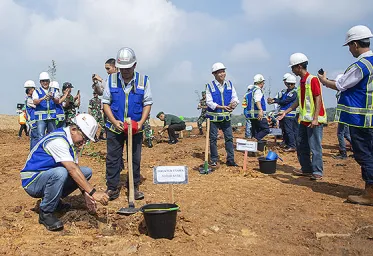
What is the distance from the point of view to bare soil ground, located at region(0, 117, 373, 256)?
3.67 m

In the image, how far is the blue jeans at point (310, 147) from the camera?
6328 millimetres

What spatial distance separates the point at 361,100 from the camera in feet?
16.1

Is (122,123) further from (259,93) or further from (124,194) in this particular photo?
(259,93)

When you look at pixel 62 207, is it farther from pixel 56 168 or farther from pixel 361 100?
pixel 361 100

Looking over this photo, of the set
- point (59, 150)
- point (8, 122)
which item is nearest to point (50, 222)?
point (59, 150)

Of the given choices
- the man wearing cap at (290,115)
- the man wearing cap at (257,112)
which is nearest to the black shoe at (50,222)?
the man wearing cap at (257,112)

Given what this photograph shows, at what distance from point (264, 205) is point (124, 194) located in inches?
82.9

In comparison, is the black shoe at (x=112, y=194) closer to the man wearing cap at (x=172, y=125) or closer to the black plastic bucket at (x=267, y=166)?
the black plastic bucket at (x=267, y=166)

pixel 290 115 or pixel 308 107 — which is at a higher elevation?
pixel 308 107

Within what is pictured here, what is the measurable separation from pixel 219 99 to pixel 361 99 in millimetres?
3154

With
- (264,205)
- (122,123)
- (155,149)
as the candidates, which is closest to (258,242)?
(264,205)

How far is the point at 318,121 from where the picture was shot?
20.3 ft

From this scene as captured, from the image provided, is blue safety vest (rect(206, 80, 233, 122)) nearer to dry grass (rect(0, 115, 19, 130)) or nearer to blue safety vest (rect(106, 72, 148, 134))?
blue safety vest (rect(106, 72, 148, 134))

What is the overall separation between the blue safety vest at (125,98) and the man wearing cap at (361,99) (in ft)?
9.13
